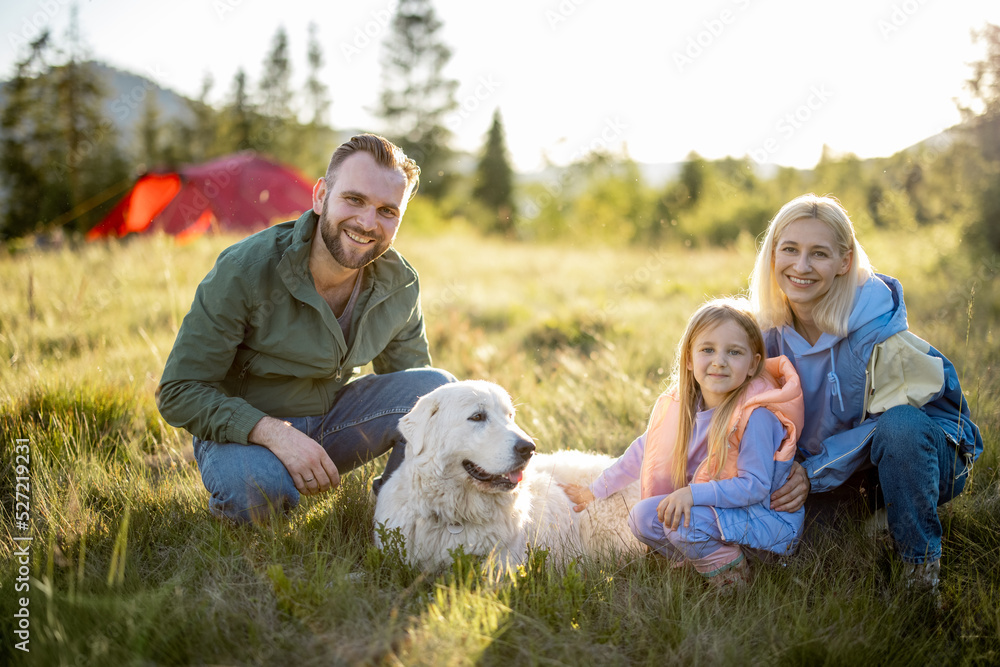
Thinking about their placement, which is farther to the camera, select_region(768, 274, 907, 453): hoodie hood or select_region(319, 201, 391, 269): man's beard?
select_region(319, 201, 391, 269): man's beard

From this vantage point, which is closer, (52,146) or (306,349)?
(306,349)

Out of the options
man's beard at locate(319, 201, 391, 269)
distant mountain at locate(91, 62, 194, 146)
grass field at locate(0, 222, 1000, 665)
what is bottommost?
grass field at locate(0, 222, 1000, 665)

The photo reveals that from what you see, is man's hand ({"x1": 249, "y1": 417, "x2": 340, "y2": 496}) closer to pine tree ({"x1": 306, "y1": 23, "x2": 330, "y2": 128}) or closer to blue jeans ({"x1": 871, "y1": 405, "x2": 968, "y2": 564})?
blue jeans ({"x1": 871, "y1": 405, "x2": 968, "y2": 564})

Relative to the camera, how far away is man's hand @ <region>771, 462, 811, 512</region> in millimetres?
2662

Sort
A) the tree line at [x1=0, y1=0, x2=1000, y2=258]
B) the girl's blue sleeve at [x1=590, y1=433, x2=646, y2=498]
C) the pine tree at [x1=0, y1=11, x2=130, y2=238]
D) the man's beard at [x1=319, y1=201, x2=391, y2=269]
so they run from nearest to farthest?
the girl's blue sleeve at [x1=590, y1=433, x2=646, y2=498] → the man's beard at [x1=319, y1=201, x2=391, y2=269] → the tree line at [x1=0, y1=0, x2=1000, y2=258] → the pine tree at [x1=0, y1=11, x2=130, y2=238]

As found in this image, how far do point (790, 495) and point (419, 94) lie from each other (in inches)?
1213

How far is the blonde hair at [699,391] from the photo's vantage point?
2.72 metres

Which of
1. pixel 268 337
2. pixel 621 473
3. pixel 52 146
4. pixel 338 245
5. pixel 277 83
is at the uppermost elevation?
pixel 277 83

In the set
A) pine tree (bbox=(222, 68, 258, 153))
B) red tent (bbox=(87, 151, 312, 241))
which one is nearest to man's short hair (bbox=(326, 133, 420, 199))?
red tent (bbox=(87, 151, 312, 241))

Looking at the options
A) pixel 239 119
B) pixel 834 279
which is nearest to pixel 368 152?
pixel 834 279

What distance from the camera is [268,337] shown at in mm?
3166

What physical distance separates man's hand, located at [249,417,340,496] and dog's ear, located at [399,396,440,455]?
17.6 inches

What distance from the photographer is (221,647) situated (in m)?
1.99

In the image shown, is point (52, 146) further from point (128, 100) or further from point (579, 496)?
point (579, 496)
